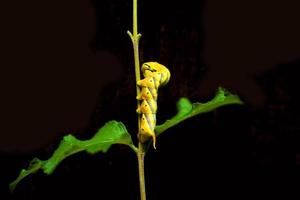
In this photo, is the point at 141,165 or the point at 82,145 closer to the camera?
the point at 82,145

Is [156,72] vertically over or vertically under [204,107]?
over

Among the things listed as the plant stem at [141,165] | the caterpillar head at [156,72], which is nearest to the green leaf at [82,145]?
the plant stem at [141,165]

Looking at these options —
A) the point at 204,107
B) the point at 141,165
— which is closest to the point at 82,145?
the point at 141,165

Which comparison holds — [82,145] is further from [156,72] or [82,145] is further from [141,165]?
[156,72]

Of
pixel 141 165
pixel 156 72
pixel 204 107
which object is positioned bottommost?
pixel 141 165

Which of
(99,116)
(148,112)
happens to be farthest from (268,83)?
(148,112)

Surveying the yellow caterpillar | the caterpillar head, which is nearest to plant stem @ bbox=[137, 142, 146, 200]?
the yellow caterpillar

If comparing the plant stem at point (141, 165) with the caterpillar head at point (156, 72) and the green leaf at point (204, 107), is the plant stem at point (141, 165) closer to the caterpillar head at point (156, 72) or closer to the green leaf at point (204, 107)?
the green leaf at point (204, 107)

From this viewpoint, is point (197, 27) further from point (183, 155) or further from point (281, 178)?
point (281, 178)

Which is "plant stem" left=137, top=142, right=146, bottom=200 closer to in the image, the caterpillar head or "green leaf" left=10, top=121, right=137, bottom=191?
"green leaf" left=10, top=121, right=137, bottom=191
